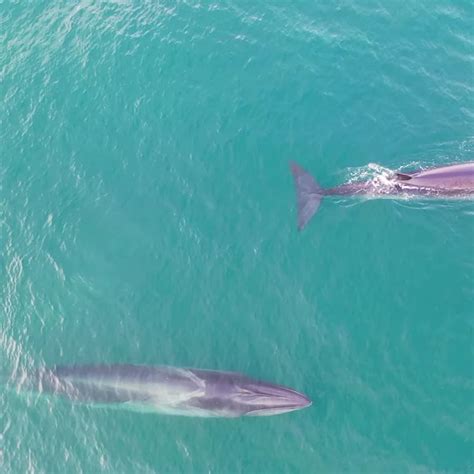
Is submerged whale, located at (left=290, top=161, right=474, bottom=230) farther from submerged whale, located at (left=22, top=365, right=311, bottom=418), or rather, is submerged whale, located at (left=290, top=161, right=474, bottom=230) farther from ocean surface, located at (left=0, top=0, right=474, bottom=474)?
submerged whale, located at (left=22, top=365, right=311, bottom=418)

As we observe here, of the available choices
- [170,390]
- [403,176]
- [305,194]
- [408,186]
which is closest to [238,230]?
[305,194]

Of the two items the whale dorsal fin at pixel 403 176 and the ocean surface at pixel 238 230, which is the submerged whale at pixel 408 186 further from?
the ocean surface at pixel 238 230

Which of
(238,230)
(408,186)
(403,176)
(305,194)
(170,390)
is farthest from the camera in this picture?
(408,186)

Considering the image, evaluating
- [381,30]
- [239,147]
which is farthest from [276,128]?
[381,30]

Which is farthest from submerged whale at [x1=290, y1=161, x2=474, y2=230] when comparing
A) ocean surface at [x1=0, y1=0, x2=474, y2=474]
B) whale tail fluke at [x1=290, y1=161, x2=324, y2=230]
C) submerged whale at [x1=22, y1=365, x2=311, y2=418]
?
submerged whale at [x1=22, y1=365, x2=311, y2=418]

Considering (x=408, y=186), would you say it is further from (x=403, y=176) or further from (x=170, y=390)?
(x=170, y=390)

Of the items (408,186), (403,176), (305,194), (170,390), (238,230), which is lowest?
(170,390)

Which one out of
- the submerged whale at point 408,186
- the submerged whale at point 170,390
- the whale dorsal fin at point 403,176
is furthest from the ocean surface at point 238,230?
the whale dorsal fin at point 403,176
